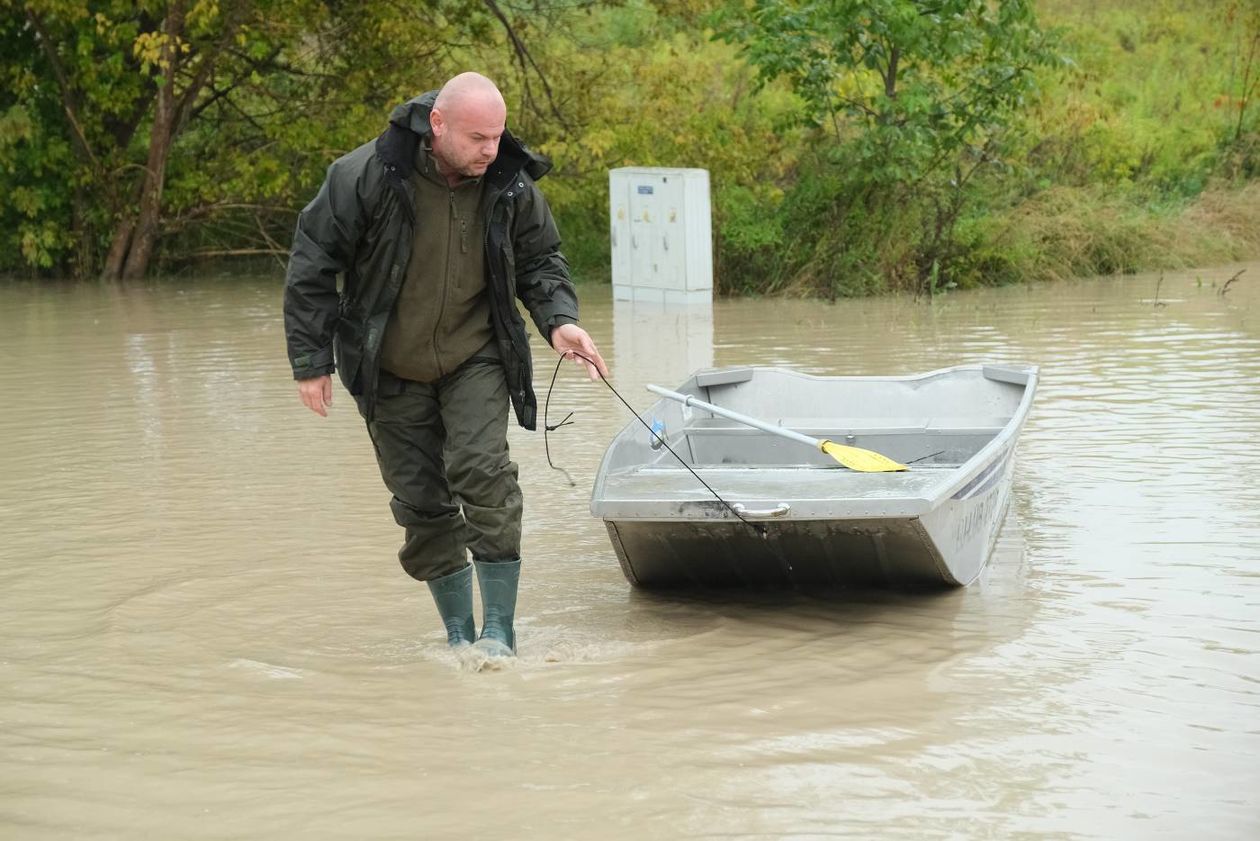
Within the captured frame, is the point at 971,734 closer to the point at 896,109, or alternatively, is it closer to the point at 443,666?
the point at 443,666

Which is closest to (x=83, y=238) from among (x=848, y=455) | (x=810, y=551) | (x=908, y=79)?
(x=908, y=79)

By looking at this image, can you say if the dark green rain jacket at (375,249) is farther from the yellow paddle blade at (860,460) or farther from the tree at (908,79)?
the tree at (908,79)

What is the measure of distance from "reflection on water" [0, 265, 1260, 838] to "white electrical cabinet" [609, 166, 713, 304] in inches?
344

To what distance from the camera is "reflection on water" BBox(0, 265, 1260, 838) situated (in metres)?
4.37

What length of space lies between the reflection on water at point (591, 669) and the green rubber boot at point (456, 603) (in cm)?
9

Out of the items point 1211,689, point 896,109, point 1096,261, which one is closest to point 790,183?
point 896,109

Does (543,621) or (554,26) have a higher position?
(554,26)

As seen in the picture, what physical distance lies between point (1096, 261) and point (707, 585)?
1546 cm

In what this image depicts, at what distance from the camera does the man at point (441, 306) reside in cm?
534

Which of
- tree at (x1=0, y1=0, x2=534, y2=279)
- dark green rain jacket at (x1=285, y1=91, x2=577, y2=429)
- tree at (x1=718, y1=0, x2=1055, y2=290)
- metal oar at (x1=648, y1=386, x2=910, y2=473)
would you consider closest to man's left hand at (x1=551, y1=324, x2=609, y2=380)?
dark green rain jacket at (x1=285, y1=91, x2=577, y2=429)

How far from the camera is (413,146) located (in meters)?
5.36

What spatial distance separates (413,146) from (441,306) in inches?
19.7

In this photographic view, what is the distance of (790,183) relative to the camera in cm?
2172

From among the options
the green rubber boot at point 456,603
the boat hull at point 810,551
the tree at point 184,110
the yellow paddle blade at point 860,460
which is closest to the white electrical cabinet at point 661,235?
the tree at point 184,110
